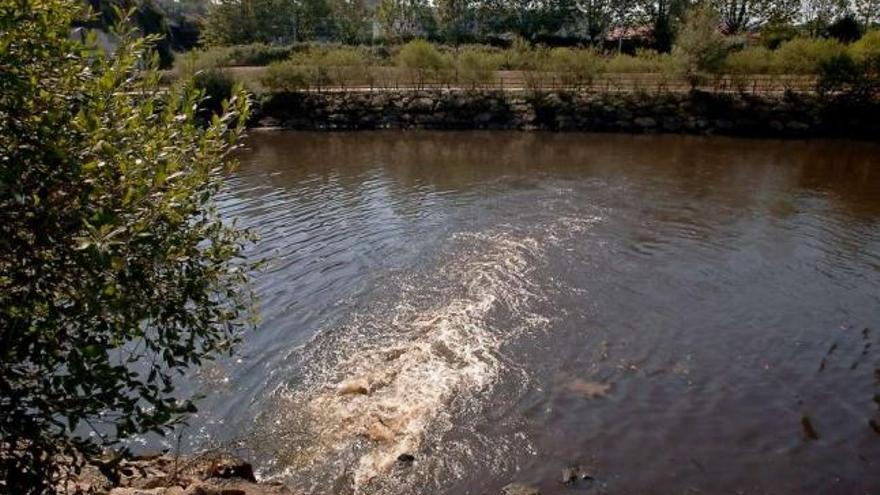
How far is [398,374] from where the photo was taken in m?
16.8

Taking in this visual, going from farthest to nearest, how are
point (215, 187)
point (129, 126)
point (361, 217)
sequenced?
1. point (361, 217)
2. point (215, 187)
3. point (129, 126)

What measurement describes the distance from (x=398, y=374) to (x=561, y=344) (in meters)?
5.01

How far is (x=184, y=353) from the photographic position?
7.77m

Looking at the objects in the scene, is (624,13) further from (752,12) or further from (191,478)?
(191,478)

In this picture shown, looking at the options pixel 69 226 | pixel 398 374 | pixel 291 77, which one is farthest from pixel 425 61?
pixel 69 226

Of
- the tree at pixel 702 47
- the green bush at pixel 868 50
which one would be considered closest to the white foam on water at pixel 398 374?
the tree at pixel 702 47

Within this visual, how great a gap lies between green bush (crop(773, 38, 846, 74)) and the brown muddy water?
87.2ft

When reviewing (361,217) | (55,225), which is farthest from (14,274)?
(361,217)

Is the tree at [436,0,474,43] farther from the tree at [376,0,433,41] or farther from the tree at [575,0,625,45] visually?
the tree at [575,0,625,45]

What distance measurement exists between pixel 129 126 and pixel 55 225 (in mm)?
1408

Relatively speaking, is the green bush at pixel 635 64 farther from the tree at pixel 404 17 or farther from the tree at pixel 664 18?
the tree at pixel 404 17

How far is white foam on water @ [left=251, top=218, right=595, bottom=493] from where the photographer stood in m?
13.8

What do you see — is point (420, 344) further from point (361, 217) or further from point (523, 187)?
point (523, 187)

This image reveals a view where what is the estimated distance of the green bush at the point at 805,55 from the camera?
5619 cm
